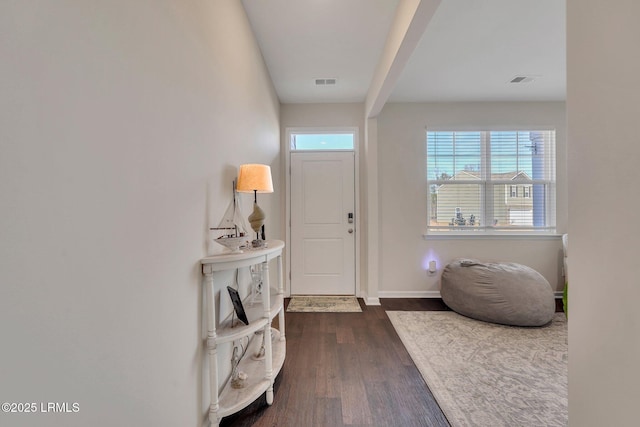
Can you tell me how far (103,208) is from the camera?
2.27 feet

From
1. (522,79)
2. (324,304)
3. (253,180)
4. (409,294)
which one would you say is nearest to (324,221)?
(324,304)

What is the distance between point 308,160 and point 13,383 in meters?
3.27

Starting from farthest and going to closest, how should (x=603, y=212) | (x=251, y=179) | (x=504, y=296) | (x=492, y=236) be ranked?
(x=492, y=236) < (x=504, y=296) < (x=251, y=179) < (x=603, y=212)

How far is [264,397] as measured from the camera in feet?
5.35

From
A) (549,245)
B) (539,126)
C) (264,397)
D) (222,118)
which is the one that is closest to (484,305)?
(549,245)

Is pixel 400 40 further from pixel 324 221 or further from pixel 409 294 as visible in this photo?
pixel 409 294

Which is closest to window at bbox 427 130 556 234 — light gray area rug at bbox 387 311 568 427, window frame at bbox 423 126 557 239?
window frame at bbox 423 126 557 239

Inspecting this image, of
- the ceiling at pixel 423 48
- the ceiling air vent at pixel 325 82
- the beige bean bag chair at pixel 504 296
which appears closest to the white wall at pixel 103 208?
the ceiling at pixel 423 48

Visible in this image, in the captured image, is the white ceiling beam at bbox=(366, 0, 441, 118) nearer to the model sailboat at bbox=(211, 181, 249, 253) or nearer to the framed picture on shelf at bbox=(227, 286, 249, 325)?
the model sailboat at bbox=(211, 181, 249, 253)

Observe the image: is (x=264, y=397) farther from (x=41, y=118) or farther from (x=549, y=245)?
(x=549, y=245)

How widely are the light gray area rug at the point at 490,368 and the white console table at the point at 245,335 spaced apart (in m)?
1.07

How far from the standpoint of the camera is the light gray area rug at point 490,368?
1521 mm

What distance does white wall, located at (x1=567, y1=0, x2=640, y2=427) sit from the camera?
52 centimetres

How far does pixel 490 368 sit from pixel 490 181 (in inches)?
98.0
